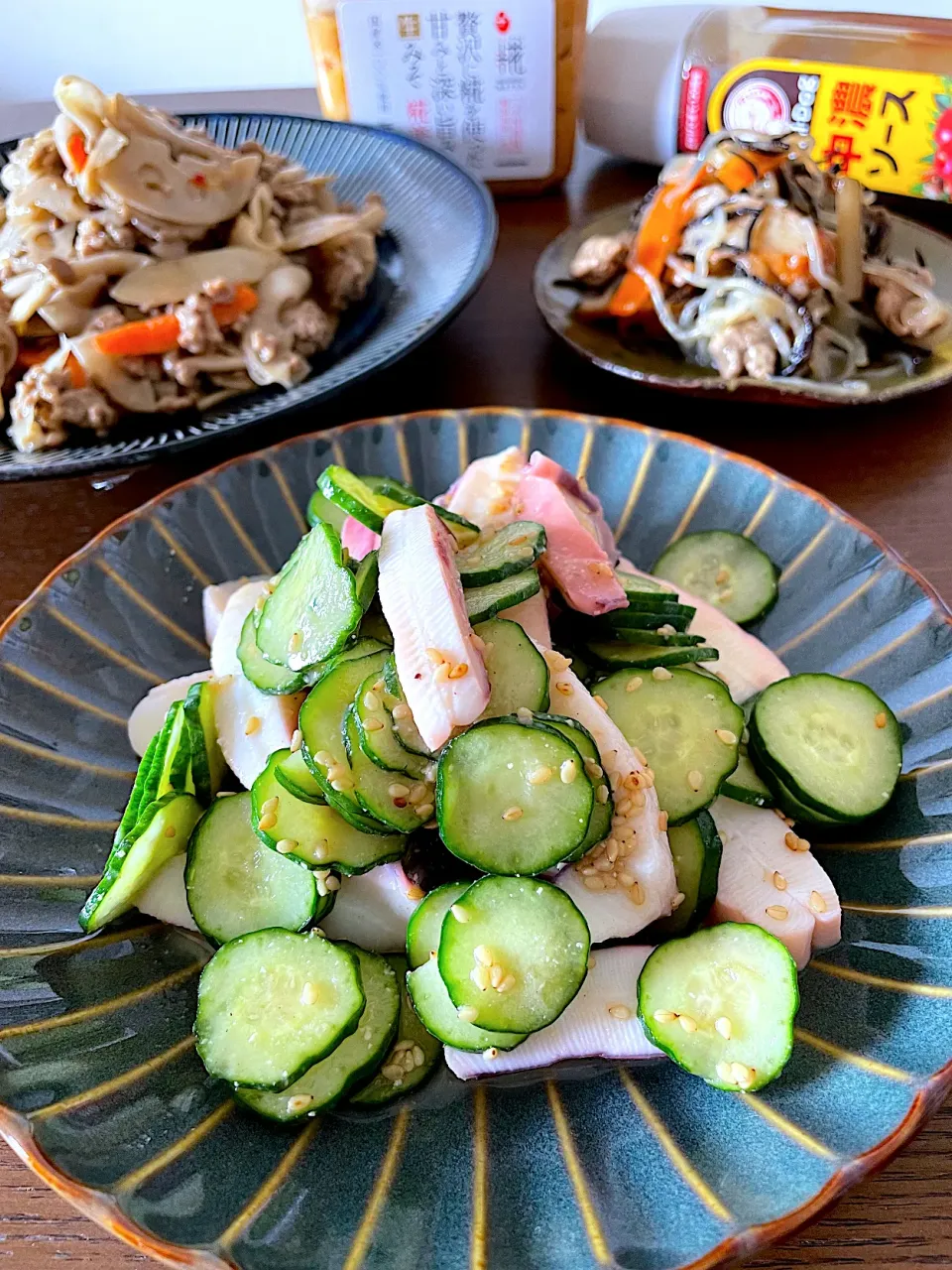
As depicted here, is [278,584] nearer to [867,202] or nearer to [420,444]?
[420,444]

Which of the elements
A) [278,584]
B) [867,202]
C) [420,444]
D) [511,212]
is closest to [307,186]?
[511,212]

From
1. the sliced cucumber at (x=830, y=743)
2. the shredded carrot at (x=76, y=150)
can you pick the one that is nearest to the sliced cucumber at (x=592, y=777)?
the sliced cucumber at (x=830, y=743)

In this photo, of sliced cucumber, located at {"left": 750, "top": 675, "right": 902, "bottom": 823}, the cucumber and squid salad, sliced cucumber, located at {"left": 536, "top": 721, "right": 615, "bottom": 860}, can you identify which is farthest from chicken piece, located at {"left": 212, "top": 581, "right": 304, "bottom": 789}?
sliced cucumber, located at {"left": 750, "top": 675, "right": 902, "bottom": 823}

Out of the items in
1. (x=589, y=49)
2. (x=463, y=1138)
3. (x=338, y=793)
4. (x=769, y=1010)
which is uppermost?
(x=589, y=49)

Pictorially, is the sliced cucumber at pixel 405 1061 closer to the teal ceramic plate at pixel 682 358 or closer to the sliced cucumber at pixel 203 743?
the sliced cucumber at pixel 203 743

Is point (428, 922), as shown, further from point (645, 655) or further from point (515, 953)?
point (645, 655)
